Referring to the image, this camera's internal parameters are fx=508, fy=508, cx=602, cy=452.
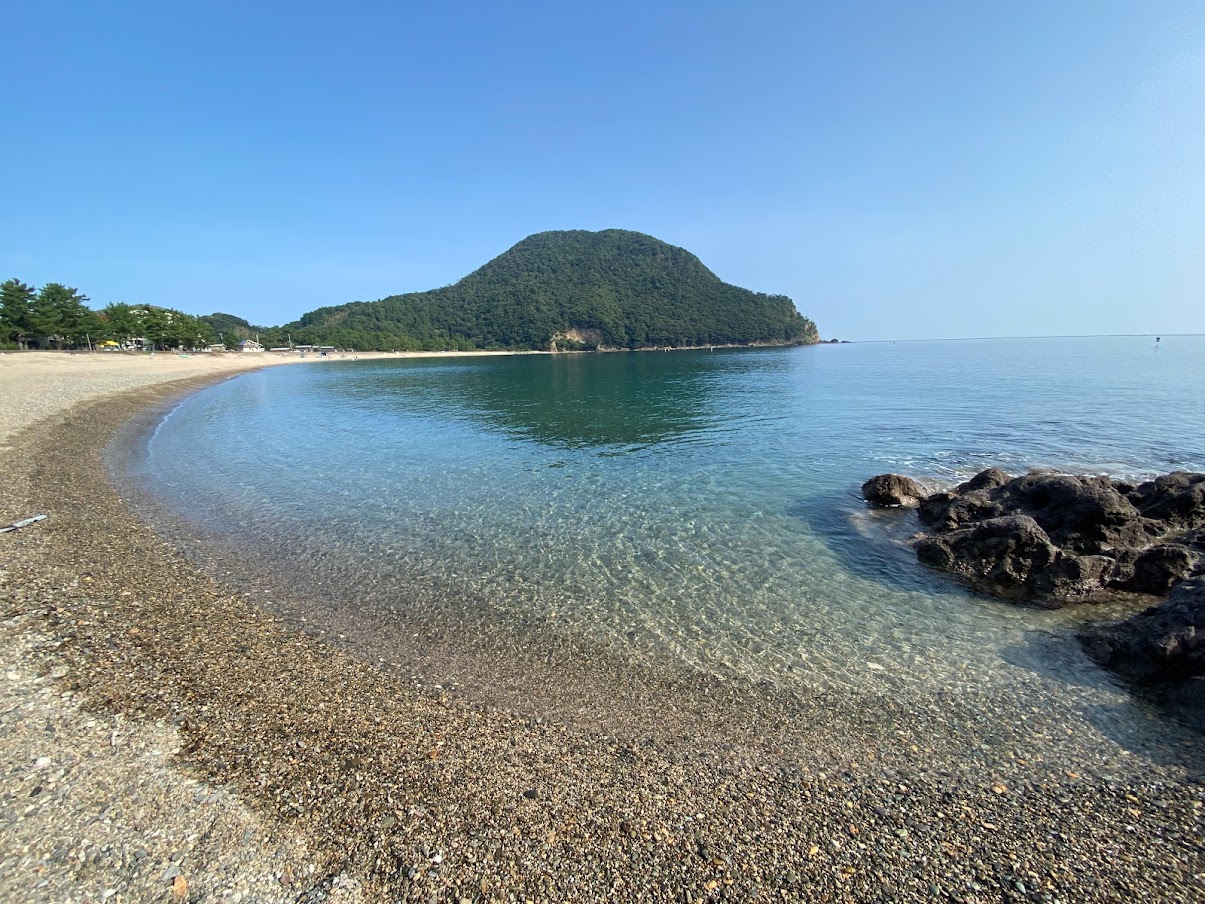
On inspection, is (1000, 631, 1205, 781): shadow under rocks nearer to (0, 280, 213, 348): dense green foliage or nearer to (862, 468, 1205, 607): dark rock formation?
(862, 468, 1205, 607): dark rock formation

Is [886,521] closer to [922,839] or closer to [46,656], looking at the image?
[922,839]

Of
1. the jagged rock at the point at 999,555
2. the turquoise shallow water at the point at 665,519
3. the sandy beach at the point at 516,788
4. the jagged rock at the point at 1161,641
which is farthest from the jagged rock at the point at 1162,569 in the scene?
the sandy beach at the point at 516,788

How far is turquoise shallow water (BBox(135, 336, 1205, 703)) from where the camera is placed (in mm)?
9281

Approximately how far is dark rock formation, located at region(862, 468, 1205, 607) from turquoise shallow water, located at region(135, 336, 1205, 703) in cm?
89

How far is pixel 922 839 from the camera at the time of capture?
5000 millimetres

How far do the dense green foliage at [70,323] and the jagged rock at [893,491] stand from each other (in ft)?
404

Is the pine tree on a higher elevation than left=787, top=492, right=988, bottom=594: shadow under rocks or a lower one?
higher

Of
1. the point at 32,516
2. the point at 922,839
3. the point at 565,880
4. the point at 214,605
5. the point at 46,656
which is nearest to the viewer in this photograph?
the point at 565,880

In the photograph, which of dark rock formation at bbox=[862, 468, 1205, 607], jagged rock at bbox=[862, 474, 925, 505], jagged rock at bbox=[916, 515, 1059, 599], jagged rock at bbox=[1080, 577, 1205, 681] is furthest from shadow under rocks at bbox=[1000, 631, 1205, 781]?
jagged rock at bbox=[862, 474, 925, 505]

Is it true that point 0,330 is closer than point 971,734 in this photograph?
No

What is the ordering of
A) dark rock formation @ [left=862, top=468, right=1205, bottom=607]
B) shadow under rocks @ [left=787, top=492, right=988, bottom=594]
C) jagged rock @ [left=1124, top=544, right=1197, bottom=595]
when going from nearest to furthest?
jagged rock @ [left=1124, top=544, right=1197, bottom=595]
dark rock formation @ [left=862, top=468, right=1205, bottom=607]
shadow under rocks @ [left=787, top=492, right=988, bottom=594]

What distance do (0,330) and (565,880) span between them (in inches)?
4848

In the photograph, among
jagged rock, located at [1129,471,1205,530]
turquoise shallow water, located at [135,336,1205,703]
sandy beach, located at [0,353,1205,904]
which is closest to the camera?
sandy beach, located at [0,353,1205,904]

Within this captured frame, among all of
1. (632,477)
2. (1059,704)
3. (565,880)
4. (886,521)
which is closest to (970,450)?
(886,521)
